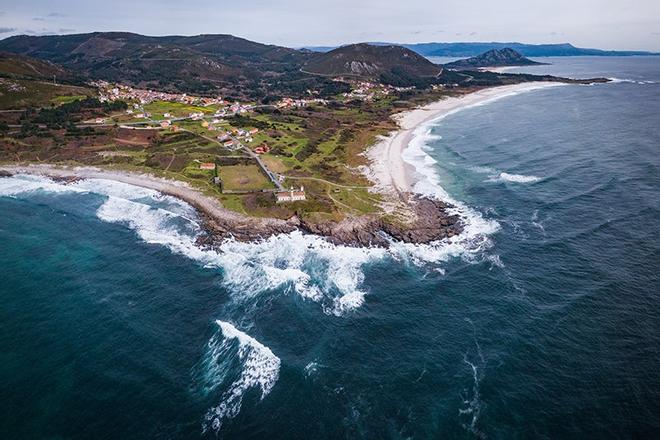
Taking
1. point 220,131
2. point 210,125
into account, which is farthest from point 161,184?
point 210,125

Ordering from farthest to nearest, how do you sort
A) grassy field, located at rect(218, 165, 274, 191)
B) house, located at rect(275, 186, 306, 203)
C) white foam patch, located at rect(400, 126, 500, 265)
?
grassy field, located at rect(218, 165, 274, 191)
house, located at rect(275, 186, 306, 203)
white foam patch, located at rect(400, 126, 500, 265)

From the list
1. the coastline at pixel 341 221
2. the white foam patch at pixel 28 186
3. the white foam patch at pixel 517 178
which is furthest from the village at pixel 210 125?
the white foam patch at pixel 517 178

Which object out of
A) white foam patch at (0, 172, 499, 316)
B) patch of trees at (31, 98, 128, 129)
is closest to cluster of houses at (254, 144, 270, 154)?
white foam patch at (0, 172, 499, 316)

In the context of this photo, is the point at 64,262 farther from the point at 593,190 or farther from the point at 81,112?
the point at 81,112

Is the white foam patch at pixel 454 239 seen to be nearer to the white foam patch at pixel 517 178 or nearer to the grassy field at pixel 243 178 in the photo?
the white foam patch at pixel 517 178

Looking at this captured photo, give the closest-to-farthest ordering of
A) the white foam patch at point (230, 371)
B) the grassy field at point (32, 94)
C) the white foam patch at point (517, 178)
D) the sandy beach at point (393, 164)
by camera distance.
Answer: the white foam patch at point (230, 371)
the sandy beach at point (393, 164)
the white foam patch at point (517, 178)
the grassy field at point (32, 94)

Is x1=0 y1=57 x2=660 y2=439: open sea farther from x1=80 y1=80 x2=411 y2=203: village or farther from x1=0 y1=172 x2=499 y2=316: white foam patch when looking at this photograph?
x1=80 y1=80 x2=411 y2=203: village
